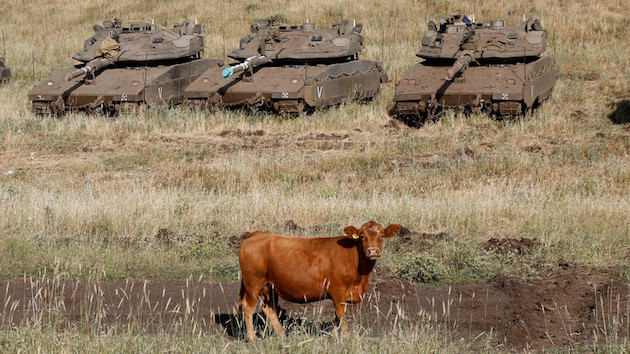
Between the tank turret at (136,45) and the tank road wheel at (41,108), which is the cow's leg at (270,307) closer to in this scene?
the tank turret at (136,45)

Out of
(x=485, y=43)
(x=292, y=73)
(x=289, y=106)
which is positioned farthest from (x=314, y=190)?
(x=485, y=43)

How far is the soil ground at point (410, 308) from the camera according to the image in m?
6.23

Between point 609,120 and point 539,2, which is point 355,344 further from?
point 539,2

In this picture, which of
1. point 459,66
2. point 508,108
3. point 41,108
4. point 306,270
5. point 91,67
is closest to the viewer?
point 306,270

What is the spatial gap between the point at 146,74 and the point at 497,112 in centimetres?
749

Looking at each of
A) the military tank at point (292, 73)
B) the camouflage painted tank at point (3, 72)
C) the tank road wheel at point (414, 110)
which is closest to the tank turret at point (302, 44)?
the military tank at point (292, 73)

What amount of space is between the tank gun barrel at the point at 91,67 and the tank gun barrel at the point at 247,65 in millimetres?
2939

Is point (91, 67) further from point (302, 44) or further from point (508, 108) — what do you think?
point (508, 108)

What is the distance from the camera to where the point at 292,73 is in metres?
18.2

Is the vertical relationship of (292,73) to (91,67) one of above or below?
below

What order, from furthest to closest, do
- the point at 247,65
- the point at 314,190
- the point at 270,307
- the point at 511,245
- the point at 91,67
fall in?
the point at 91,67, the point at 247,65, the point at 314,190, the point at 511,245, the point at 270,307

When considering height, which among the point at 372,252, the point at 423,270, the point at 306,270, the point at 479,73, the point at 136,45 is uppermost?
the point at 372,252

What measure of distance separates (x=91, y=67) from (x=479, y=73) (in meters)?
8.08

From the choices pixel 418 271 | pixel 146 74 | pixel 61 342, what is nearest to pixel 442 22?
pixel 146 74
